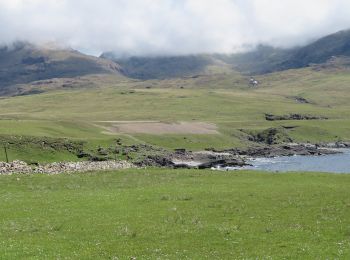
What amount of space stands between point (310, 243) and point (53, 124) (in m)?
136

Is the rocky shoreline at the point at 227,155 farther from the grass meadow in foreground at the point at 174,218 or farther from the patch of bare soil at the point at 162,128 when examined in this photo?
the grass meadow in foreground at the point at 174,218

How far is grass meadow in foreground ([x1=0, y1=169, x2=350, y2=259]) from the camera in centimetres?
2800

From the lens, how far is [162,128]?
17912 centimetres

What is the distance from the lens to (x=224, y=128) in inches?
7608

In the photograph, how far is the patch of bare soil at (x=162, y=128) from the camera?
169000mm

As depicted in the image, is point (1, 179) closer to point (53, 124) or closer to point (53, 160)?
point (53, 160)

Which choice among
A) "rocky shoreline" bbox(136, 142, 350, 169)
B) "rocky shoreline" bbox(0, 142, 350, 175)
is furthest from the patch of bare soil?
"rocky shoreline" bbox(136, 142, 350, 169)

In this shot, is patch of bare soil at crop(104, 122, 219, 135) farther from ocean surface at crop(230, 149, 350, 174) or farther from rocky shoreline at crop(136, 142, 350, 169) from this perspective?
ocean surface at crop(230, 149, 350, 174)

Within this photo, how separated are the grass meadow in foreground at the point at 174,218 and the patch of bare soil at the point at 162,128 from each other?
104101 millimetres

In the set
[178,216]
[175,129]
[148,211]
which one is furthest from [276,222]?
[175,129]

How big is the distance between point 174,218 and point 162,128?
464ft

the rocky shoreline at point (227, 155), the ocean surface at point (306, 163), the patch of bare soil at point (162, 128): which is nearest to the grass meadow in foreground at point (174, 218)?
the rocky shoreline at point (227, 155)

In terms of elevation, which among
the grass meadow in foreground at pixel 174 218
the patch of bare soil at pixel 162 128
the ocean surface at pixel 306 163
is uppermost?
the patch of bare soil at pixel 162 128

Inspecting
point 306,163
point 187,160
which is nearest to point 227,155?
point 187,160
